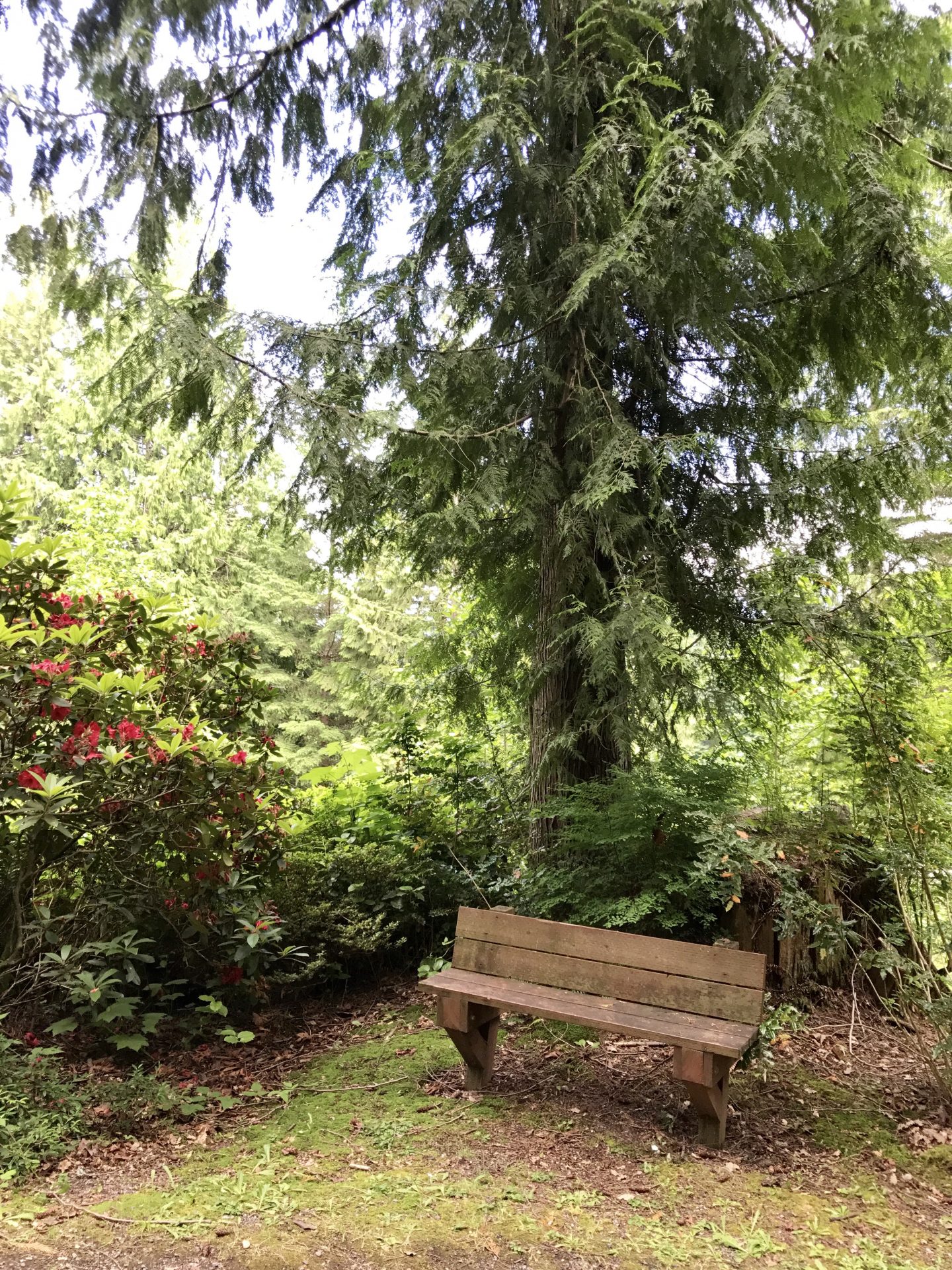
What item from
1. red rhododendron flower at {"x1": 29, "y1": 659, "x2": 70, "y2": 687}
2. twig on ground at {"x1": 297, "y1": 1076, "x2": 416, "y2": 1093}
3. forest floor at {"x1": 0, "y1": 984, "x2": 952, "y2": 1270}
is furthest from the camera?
twig on ground at {"x1": 297, "y1": 1076, "x2": 416, "y2": 1093}

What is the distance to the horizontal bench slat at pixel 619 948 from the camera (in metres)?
3.05

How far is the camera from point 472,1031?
3410mm

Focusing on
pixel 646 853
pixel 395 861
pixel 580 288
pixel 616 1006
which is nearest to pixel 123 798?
pixel 395 861

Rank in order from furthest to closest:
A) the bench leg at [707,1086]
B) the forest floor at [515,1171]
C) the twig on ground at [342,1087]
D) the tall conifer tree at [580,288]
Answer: the tall conifer tree at [580,288] < the twig on ground at [342,1087] < the bench leg at [707,1086] < the forest floor at [515,1171]

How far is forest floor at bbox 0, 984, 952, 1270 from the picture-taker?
2330mm

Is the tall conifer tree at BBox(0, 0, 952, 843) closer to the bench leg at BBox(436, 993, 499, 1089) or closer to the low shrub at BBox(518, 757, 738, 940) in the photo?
the low shrub at BBox(518, 757, 738, 940)

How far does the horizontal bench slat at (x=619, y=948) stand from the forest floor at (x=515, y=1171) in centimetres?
61

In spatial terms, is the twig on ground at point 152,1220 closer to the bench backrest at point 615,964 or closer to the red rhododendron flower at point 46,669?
the bench backrest at point 615,964

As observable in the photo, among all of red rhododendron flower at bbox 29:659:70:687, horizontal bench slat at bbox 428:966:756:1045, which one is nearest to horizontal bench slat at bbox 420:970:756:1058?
horizontal bench slat at bbox 428:966:756:1045

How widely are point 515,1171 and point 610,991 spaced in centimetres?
77

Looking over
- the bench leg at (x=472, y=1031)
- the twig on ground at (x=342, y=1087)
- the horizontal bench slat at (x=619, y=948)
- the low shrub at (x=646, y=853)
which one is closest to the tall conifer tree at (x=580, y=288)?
the low shrub at (x=646, y=853)

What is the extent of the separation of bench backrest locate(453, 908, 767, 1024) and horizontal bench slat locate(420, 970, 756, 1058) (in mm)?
45

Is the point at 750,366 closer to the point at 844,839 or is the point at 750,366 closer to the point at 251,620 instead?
the point at 844,839

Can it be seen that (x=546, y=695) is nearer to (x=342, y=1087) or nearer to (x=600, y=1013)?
(x=600, y=1013)
